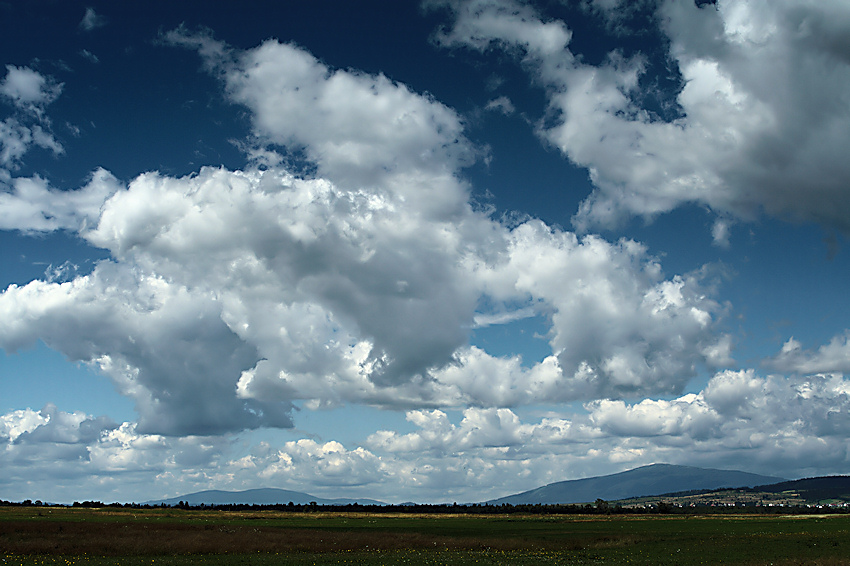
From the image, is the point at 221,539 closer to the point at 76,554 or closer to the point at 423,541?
the point at 76,554

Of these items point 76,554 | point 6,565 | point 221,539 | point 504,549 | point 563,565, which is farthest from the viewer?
point 221,539

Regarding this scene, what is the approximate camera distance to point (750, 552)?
207 feet

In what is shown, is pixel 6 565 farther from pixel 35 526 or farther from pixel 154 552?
pixel 35 526

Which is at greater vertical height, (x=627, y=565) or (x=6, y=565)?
(x=6, y=565)

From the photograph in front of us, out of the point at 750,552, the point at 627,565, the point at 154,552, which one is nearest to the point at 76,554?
the point at 154,552

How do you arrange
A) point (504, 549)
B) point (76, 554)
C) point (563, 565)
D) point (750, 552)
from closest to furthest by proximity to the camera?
point (563, 565) → point (76, 554) → point (750, 552) → point (504, 549)

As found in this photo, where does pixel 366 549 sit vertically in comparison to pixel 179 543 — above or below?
below

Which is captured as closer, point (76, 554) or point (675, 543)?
point (76, 554)

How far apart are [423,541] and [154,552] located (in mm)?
36267

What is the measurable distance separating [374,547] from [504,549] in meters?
16.5

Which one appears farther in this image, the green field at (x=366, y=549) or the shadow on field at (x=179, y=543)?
the shadow on field at (x=179, y=543)

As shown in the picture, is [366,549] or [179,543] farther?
[366,549]

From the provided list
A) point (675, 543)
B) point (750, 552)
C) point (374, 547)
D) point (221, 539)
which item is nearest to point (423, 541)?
point (374, 547)

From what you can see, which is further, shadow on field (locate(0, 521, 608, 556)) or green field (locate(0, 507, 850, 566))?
shadow on field (locate(0, 521, 608, 556))
